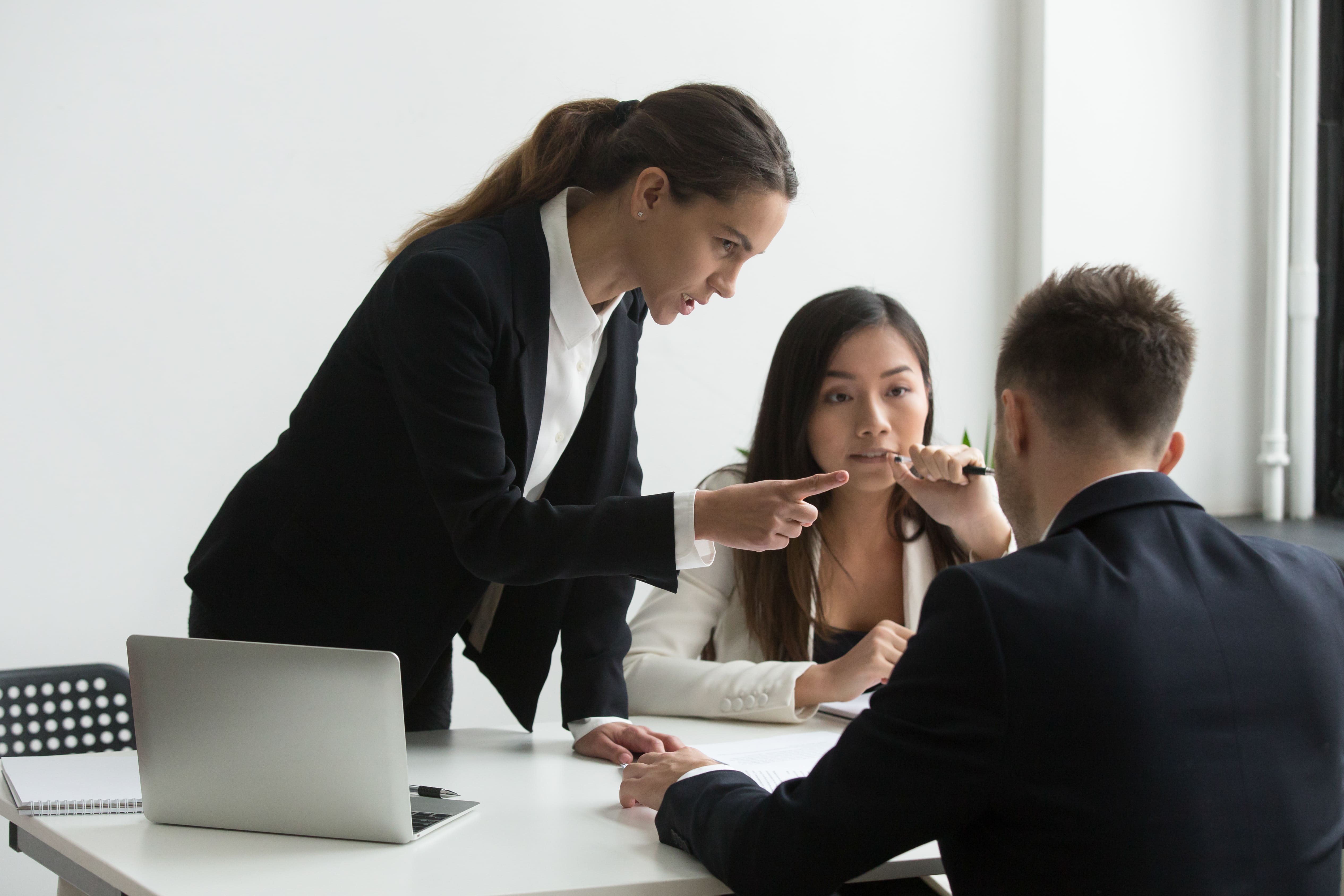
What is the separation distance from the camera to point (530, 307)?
4.82 ft

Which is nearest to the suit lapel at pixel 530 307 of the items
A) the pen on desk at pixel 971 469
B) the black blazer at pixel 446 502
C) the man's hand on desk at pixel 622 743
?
the black blazer at pixel 446 502

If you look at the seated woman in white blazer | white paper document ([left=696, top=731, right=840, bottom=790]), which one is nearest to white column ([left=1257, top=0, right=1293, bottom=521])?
the seated woman in white blazer

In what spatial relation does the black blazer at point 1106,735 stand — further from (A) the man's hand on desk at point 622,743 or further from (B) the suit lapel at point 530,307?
(B) the suit lapel at point 530,307

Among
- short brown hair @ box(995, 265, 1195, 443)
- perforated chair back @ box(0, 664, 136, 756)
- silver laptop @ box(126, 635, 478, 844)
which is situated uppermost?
short brown hair @ box(995, 265, 1195, 443)

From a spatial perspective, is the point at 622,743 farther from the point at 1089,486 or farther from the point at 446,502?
the point at 1089,486

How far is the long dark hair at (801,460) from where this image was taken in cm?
203

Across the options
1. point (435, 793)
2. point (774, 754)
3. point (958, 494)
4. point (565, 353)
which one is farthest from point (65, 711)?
point (958, 494)

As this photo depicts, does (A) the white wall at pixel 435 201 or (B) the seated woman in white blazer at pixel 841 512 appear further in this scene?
(A) the white wall at pixel 435 201

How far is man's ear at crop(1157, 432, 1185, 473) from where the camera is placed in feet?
3.76

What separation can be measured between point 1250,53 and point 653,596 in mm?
2491

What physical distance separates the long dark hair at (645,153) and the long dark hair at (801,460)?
1.95 feet

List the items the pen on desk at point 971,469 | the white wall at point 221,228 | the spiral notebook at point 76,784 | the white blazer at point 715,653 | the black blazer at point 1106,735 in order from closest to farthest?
the black blazer at point 1106,735 < the spiral notebook at point 76,784 < the white blazer at point 715,653 < the pen on desk at point 971,469 < the white wall at point 221,228

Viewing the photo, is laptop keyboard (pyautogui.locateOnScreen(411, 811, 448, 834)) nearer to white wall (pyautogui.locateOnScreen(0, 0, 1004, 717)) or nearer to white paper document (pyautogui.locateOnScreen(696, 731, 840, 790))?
white paper document (pyautogui.locateOnScreen(696, 731, 840, 790))

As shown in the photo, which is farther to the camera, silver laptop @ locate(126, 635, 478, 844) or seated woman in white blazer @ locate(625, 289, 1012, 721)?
seated woman in white blazer @ locate(625, 289, 1012, 721)
